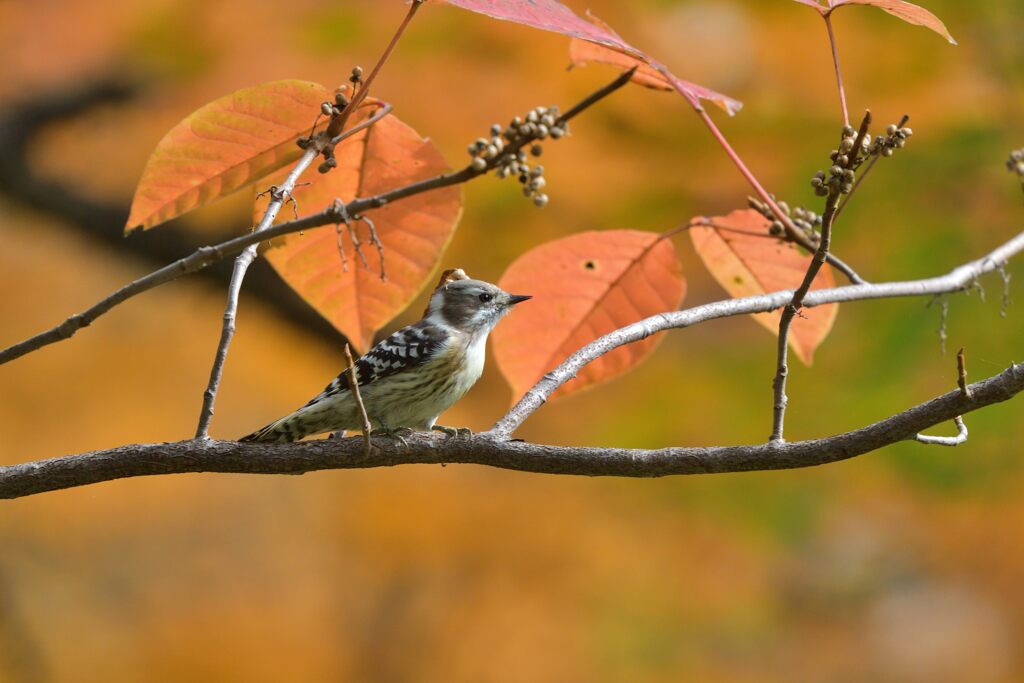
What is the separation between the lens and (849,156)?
1536 mm

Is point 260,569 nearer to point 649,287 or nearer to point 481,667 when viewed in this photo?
point 481,667

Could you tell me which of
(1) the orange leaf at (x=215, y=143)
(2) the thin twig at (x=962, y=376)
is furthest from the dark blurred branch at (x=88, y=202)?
(2) the thin twig at (x=962, y=376)

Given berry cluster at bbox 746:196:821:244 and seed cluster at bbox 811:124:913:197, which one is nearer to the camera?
seed cluster at bbox 811:124:913:197

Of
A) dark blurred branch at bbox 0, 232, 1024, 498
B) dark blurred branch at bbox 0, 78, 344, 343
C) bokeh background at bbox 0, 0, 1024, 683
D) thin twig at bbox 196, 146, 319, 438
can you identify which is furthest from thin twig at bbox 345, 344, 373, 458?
dark blurred branch at bbox 0, 78, 344, 343

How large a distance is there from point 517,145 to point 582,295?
100 centimetres

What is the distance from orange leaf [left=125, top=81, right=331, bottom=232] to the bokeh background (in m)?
2.59

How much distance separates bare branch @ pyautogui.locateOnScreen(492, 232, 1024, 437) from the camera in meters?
1.87

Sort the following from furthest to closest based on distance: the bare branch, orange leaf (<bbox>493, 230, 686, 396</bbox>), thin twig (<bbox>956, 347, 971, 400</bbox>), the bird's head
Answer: the bird's head, orange leaf (<bbox>493, 230, 686, 396</bbox>), the bare branch, thin twig (<bbox>956, 347, 971, 400</bbox>)

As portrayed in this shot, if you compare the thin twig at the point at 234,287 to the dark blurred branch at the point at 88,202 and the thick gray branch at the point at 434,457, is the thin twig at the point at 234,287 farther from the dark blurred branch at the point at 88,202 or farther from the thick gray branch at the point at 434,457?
the dark blurred branch at the point at 88,202

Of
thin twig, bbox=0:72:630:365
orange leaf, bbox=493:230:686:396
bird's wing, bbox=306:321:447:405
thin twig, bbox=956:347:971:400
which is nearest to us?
thin twig, bbox=0:72:630:365

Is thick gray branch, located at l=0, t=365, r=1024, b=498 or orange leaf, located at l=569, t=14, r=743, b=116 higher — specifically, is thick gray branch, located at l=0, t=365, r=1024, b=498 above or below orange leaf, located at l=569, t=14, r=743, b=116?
below

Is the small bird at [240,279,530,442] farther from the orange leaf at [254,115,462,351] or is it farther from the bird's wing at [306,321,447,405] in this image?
the orange leaf at [254,115,462,351]

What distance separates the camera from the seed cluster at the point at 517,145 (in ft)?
4.69

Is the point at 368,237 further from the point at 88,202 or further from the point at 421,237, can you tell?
the point at 88,202
